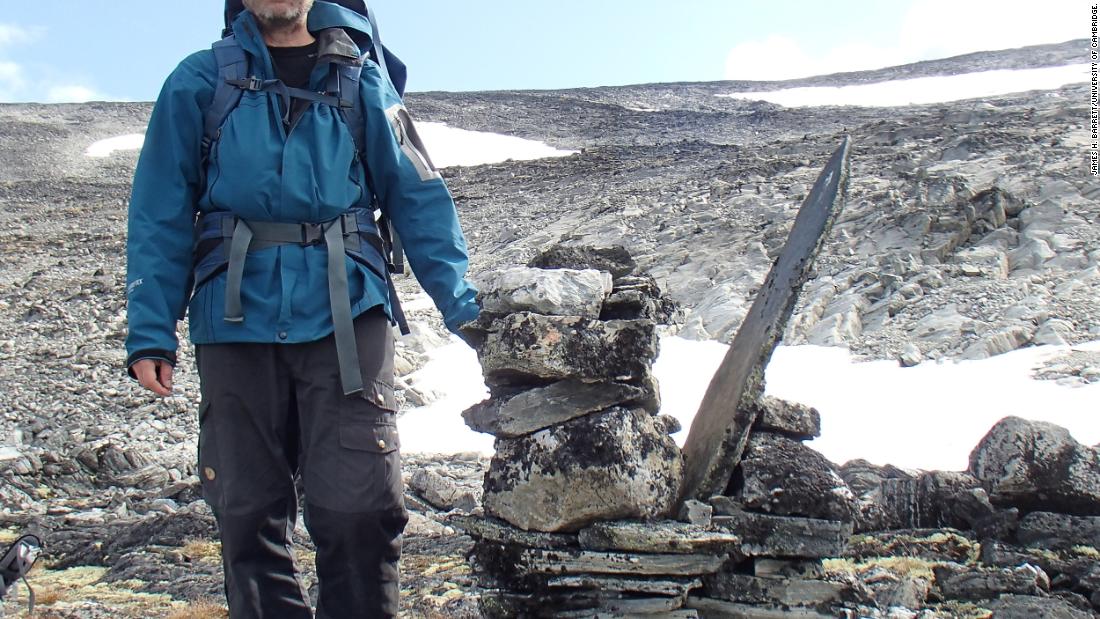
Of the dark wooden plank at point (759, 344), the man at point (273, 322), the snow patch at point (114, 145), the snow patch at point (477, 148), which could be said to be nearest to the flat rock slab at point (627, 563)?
the dark wooden plank at point (759, 344)

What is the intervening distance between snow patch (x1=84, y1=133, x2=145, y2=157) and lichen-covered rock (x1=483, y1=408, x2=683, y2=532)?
110ft

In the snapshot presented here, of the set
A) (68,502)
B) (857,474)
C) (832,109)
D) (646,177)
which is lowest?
(68,502)

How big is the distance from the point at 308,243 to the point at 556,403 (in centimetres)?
126

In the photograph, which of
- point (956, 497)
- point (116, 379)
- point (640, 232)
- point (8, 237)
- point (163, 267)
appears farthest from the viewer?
point (8, 237)

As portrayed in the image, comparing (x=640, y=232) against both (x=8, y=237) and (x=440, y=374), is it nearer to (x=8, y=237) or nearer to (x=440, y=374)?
(x=440, y=374)

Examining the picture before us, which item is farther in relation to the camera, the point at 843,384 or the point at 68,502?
the point at 843,384

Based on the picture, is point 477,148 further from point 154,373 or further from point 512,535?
point 154,373

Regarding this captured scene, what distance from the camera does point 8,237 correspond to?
2188 cm

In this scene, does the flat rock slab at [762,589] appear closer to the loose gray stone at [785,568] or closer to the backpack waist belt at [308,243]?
the loose gray stone at [785,568]

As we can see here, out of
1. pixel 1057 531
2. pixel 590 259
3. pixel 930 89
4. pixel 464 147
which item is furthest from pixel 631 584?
pixel 930 89

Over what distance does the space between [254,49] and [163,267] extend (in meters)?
0.77

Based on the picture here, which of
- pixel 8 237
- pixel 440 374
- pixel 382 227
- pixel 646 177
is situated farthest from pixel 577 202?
pixel 382 227

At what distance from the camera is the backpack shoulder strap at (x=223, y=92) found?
3.13 metres

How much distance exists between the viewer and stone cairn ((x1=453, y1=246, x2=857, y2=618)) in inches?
149
